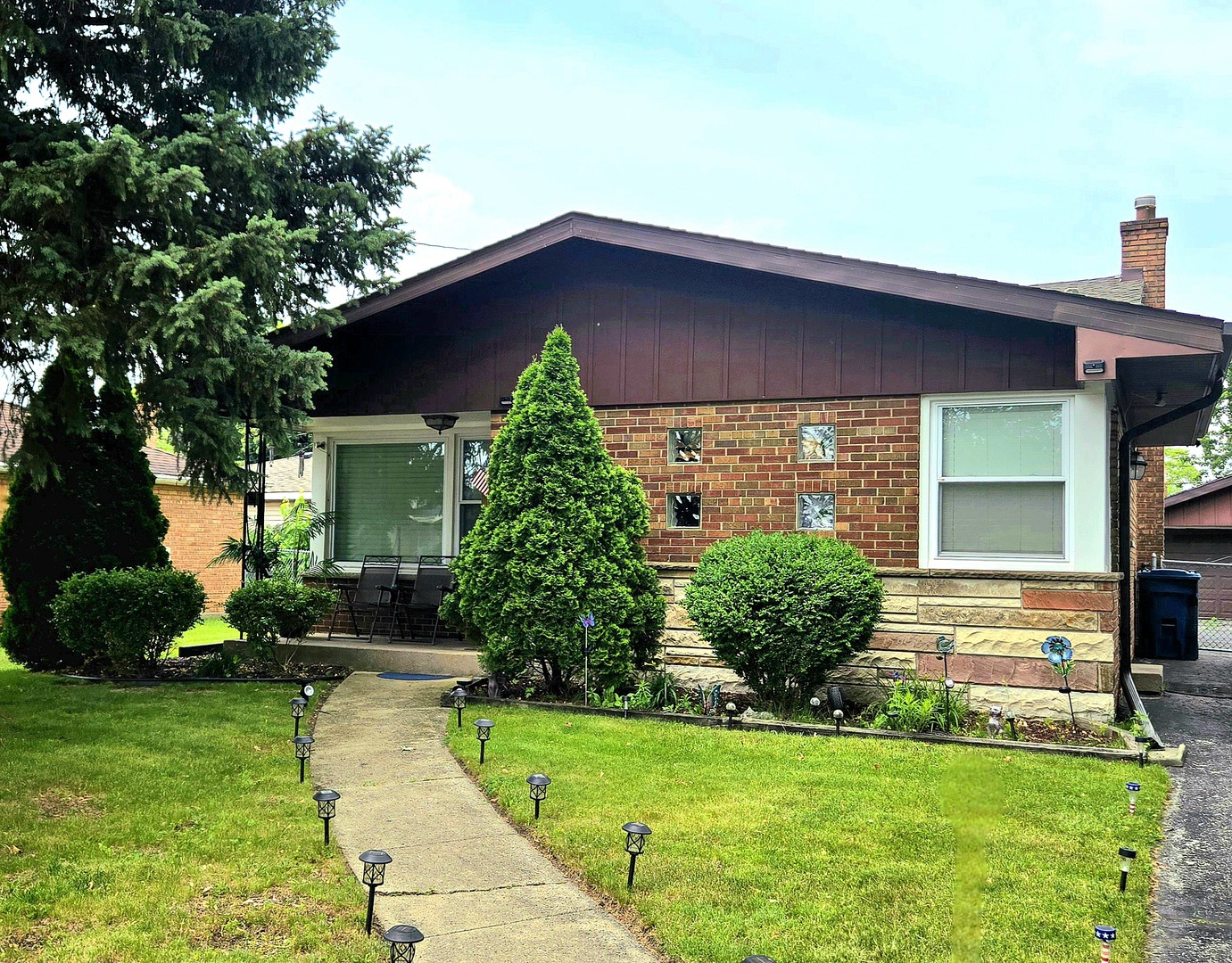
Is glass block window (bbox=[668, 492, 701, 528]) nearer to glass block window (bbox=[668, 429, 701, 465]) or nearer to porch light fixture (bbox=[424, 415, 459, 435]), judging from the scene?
glass block window (bbox=[668, 429, 701, 465])

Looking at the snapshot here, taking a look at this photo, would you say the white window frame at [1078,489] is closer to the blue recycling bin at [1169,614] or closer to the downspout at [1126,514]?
the downspout at [1126,514]

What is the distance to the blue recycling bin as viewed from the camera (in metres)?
13.0

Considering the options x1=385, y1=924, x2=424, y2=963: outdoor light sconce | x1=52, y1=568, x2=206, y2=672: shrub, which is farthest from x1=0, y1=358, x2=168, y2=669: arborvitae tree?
x1=385, y1=924, x2=424, y2=963: outdoor light sconce

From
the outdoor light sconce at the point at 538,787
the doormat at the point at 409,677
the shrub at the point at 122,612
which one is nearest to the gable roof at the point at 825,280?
the shrub at the point at 122,612

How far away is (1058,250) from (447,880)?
1803 inches

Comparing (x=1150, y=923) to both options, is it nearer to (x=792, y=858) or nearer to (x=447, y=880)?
(x=792, y=858)

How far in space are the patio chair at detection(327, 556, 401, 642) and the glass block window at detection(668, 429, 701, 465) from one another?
151 inches

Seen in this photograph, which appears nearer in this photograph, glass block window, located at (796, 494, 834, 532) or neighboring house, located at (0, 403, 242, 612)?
glass block window, located at (796, 494, 834, 532)

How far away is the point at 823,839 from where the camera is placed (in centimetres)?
483

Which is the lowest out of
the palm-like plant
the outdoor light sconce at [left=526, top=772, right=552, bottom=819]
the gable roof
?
the outdoor light sconce at [left=526, top=772, right=552, bottom=819]

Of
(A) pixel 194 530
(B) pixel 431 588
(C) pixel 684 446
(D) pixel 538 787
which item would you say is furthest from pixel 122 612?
(A) pixel 194 530

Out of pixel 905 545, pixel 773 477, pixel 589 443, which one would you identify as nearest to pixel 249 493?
pixel 589 443

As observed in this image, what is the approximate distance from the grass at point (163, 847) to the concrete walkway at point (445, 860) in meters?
0.21

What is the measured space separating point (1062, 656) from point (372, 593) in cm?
743
